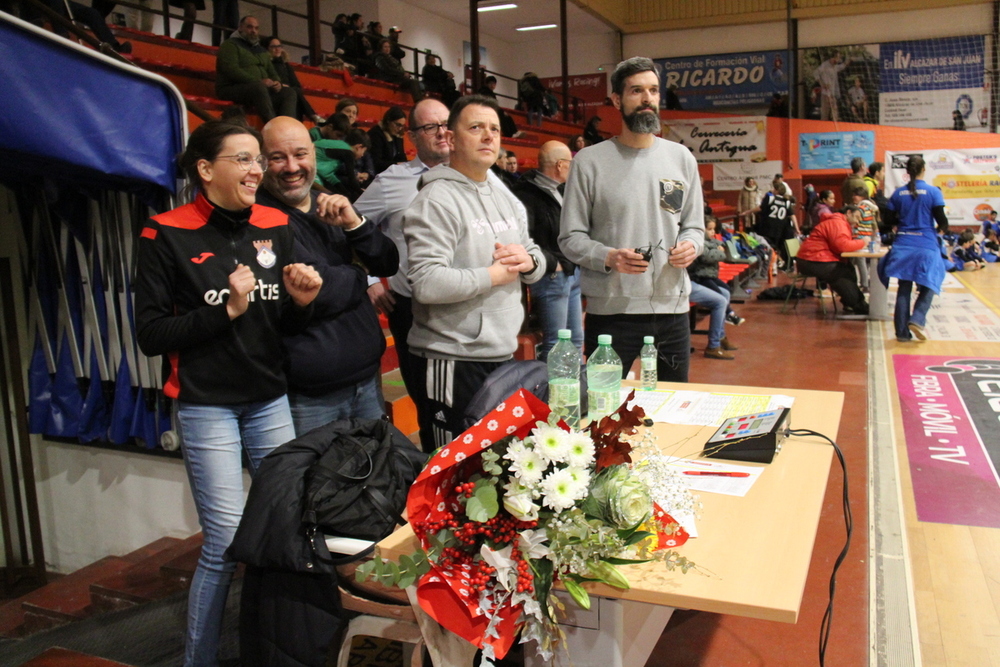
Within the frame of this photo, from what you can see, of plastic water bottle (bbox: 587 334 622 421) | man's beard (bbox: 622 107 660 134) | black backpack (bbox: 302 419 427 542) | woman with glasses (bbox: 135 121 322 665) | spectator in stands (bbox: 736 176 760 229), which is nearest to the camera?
black backpack (bbox: 302 419 427 542)

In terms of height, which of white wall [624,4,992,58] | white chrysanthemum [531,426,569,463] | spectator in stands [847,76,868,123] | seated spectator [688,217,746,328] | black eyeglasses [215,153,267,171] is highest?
white wall [624,4,992,58]

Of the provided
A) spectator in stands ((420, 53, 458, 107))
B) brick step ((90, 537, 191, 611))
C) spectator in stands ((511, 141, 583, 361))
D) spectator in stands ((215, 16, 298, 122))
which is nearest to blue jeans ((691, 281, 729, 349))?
spectator in stands ((511, 141, 583, 361))

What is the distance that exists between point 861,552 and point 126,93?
113 inches

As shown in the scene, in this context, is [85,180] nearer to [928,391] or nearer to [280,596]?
[280,596]

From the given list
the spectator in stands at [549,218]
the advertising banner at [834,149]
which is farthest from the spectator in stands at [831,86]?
the spectator in stands at [549,218]

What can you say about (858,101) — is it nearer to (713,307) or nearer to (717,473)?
(713,307)

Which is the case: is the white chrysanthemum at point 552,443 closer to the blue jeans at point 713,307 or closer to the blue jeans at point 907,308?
the blue jeans at point 713,307

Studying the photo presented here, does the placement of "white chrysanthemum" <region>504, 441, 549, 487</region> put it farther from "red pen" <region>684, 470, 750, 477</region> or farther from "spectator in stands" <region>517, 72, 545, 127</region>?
"spectator in stands" <region>517, 72, 545, 127</region>

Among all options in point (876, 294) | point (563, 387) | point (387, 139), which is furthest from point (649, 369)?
point (876, 294)

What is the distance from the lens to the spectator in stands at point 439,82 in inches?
467

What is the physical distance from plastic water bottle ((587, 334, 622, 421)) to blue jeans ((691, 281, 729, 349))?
384 centimetres

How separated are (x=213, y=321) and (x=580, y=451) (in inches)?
41.8

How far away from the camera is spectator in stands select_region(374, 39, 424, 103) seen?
11.0 m

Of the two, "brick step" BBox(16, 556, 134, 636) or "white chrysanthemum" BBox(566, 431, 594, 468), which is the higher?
"white chrysanthemum" BBox(566, 431, 594, 468)
